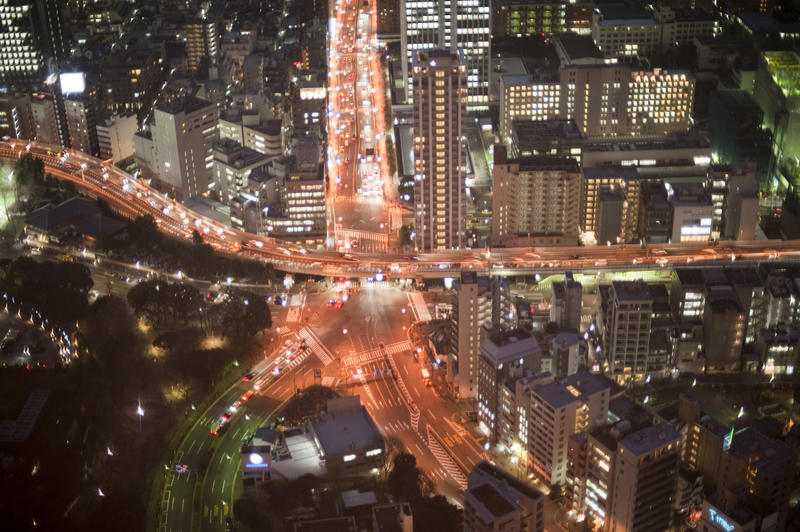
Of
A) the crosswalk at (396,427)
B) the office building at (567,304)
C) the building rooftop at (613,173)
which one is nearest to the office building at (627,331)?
the office building at (567,304)

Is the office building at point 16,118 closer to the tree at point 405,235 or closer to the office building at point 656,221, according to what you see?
the tree at point 405,235

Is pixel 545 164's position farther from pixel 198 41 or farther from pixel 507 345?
pixel 198 41

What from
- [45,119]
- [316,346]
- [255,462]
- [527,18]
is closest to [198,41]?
[45,119]

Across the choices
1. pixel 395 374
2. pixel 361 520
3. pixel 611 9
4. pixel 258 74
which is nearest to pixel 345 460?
pixel 361 520

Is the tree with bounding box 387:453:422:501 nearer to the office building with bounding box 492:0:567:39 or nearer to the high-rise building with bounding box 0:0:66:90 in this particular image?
the office building with bounding box 492:0:567:39

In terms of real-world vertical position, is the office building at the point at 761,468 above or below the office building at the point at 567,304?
below

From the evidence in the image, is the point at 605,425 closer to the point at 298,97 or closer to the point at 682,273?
the point at 682,273
